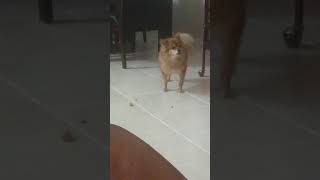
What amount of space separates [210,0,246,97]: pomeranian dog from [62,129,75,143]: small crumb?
16cm

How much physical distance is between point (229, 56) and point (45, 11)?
181 millimetres

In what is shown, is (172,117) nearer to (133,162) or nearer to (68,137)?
(133,162)

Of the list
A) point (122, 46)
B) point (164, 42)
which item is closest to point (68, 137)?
point (122, 46)

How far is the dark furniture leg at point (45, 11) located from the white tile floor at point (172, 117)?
0.65ft

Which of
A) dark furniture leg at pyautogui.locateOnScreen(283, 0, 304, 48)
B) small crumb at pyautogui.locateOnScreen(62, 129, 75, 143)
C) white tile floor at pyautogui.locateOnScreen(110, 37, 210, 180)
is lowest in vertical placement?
white tile floor at pyautogui.locateOnScreen(110, 37, 210, 180)

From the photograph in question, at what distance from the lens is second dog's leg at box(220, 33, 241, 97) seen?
1.35 feet

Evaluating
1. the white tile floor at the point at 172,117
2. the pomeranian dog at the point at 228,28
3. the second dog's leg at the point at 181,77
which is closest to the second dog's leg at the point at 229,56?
the pomeranian dog at the point at 228,28

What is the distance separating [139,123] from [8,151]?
0.55m

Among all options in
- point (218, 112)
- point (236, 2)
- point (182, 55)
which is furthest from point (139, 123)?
point (236, 2)

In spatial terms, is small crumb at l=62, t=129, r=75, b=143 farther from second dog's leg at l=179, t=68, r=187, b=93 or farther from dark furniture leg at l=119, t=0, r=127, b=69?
second dog's leg at l=179, t=68, r=187, b=93

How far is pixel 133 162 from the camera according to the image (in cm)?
51

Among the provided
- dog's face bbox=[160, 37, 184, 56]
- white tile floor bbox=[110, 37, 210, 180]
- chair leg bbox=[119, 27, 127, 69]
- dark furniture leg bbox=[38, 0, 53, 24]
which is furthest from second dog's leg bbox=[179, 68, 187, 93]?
dark furniture leg bbox=[38, 0, 53, 24]

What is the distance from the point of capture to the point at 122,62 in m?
0.46

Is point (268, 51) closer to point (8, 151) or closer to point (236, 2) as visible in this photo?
point (236, 2)
